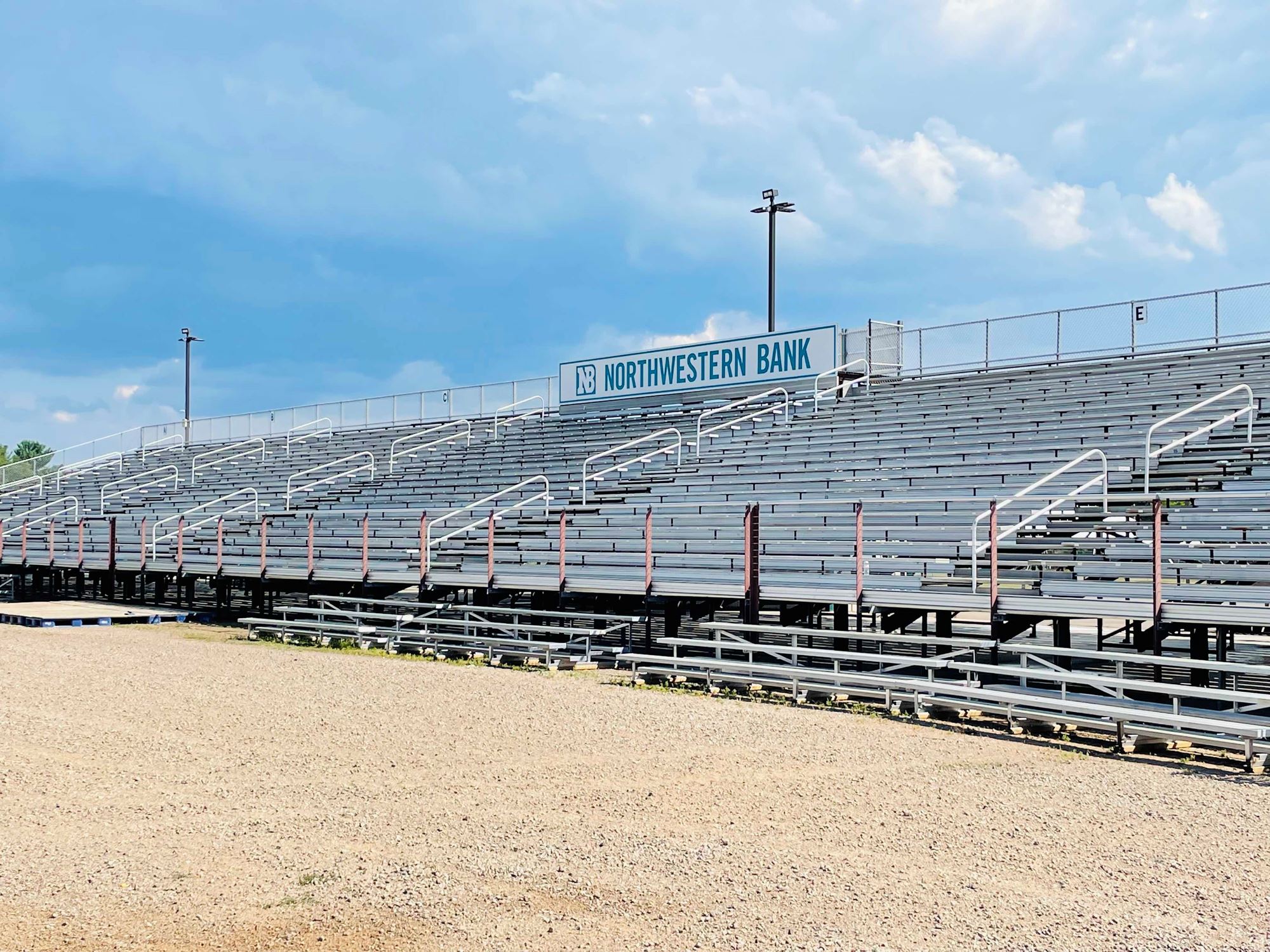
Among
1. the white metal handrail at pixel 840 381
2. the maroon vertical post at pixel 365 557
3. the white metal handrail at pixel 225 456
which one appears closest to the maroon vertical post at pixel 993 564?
the maroon vertical post at pixel 365 557

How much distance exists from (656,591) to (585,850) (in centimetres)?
943

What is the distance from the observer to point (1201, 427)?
1820 cm

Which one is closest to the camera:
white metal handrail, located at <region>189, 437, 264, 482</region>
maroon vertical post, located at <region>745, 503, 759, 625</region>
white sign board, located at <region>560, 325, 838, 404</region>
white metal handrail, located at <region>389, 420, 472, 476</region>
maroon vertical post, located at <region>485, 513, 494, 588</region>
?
maroon vertical post, located at <region>745, 503, 759, 625</region>

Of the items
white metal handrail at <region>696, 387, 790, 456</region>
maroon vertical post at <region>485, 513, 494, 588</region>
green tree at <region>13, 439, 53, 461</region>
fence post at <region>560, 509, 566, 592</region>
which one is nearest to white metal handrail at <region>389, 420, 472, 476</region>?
white metal handrail at <region>696, 387, 790, 456</region>

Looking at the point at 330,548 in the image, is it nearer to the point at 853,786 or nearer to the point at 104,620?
the point at 104,620

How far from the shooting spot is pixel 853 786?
8.56m

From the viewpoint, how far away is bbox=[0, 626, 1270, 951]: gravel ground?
5.64m

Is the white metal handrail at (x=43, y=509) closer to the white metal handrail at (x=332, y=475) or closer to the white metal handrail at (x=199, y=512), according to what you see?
the white metal handrail at (x=199, y=512)

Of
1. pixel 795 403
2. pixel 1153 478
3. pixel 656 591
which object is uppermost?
pixel 795 403

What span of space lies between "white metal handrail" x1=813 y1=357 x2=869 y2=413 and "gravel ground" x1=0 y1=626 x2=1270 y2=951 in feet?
51.2

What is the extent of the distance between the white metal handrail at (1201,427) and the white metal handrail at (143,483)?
95.8ft

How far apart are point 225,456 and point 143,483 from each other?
112 inches

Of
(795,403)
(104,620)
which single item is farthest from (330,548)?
(795,403)

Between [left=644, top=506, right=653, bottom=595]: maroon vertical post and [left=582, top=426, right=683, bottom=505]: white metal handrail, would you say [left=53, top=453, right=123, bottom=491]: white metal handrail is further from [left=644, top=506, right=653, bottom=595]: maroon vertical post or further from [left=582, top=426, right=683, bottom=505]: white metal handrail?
[left=644, top=506, right=653, bottom=595]: maroon vertical post
